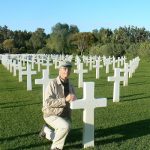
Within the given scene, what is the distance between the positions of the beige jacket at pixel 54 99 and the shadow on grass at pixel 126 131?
1.20 meters

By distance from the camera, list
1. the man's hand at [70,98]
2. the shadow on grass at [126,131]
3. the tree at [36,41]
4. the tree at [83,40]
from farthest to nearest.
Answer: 1. the tree at [36,41]
2. the tree at [83,40]
3. the shadow on grass at [126,131]
4. the man's hand at [70,98]

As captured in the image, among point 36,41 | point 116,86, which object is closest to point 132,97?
point 116,86

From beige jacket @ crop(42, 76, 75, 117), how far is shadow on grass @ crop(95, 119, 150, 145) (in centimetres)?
120

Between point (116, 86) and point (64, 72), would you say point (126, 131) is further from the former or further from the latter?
point (116, 86)

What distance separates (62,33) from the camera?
107 meters

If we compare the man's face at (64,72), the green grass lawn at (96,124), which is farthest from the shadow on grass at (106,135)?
the man's face at (64,72)

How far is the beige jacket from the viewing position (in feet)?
27.3

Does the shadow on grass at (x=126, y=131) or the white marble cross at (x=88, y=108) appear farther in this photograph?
the shadow on grass at (x=126, y=131)

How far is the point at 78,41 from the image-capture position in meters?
99.8

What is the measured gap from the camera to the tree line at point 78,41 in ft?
223

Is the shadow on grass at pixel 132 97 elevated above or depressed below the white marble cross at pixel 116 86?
below

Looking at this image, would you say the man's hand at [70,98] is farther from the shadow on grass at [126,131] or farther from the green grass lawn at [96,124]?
the shadow on grass at [126,131]

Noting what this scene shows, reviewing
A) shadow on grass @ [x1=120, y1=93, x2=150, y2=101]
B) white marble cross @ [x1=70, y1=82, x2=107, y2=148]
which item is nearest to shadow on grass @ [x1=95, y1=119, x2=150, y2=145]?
white marble cross @ [x1=70, y1=82, x2=107, y2=148]

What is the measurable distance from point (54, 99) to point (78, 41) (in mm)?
91740
